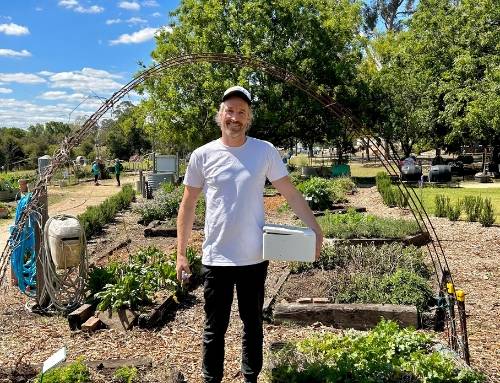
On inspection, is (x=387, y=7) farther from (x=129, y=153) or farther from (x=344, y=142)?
(x=129, y=153)

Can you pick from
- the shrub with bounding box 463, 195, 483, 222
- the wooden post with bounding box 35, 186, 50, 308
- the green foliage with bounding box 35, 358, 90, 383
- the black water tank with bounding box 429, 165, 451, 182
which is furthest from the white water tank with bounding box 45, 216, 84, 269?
the black water tank with bounding box 429, 165, 451, 182

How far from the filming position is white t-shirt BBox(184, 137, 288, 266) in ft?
10.2

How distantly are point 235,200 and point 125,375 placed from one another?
1.32 metres

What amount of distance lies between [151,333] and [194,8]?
22244mm

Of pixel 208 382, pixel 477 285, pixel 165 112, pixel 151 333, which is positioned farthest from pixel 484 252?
pixel 165 112

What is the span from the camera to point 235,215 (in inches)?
A: 122

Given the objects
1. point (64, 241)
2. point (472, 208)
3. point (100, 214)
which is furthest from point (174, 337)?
point (472, 208)

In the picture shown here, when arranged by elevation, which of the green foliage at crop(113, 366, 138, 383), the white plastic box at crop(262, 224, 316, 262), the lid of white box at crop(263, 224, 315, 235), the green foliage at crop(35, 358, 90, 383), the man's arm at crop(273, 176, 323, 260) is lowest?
the green foliage at crop(113, 366, 138, 383)

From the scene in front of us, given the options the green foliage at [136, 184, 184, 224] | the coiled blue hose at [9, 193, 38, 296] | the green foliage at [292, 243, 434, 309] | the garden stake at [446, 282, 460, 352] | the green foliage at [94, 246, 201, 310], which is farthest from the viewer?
the green foliage at [136, 184, 184, 224]

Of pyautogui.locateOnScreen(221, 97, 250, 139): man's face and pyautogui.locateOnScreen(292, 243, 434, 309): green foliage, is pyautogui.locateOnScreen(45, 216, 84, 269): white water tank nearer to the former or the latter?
pyautogui.locateOnScreen(292, 243, 434, 309): green foliage

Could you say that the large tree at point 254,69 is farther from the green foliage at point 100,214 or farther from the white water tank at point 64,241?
the white water tank at point 64,241

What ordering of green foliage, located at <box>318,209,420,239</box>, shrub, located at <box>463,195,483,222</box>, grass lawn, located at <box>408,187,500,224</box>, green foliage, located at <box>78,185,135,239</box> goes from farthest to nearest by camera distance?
grass lawn, located at <box>408,187,500,224</box> < green foliage, located at <box>78,185,135,239</box> < shrub, located at <box>463,195,483,222</box> < green foliage, located at <box>318,209,420,239</box>

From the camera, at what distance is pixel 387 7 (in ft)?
152

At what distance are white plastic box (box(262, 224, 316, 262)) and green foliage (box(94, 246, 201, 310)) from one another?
A: 2336 millimetres
